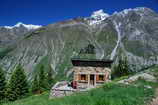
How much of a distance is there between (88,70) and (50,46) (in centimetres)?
11128

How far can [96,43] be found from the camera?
144 meters

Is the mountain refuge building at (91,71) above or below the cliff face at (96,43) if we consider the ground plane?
below

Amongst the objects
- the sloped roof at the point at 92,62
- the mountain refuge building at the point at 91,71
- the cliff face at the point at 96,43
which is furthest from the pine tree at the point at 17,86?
the cliff face at the point at 96,43

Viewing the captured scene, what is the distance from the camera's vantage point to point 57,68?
117500mm

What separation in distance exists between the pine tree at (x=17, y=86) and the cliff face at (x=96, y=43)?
205 ft

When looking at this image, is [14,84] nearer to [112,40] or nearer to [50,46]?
[50,46]

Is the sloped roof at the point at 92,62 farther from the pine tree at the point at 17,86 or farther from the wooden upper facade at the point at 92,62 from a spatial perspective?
the pine tree at the point at 17,86

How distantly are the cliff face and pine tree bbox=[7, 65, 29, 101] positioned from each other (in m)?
62.6

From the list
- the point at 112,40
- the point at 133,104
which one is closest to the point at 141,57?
the point at 112,40

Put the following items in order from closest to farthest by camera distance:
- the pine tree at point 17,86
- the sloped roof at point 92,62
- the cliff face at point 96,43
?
the sloped roof at point 92,62, the pine tree at point 17,86, the cliff face at point 96,43

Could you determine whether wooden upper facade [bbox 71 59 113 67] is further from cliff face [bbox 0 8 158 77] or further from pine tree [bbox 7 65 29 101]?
cliff face [bbox 0 8 158 77]

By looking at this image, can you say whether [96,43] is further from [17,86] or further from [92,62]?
[92,62]

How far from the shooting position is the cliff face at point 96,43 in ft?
403

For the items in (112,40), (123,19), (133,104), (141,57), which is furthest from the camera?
(123,19)
